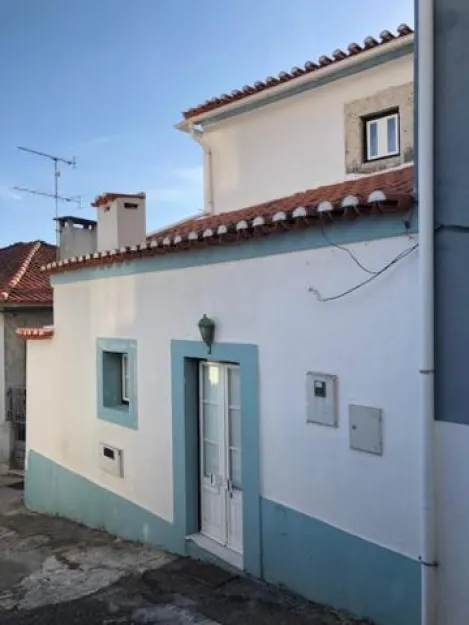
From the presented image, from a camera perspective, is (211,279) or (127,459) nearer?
(211,279)

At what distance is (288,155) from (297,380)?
620cm

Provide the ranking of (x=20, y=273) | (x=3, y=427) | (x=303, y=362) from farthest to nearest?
(x=20, y=273) < (x=3, y=427) < (x=303, y=362)

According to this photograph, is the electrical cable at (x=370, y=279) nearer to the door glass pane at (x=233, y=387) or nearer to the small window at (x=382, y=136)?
the door glass pane at (x=233, y=387)

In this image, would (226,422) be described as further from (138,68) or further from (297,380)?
(138,68)

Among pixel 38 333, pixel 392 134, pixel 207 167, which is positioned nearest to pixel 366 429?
pixel 392 134

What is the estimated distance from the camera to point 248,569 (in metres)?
6.98

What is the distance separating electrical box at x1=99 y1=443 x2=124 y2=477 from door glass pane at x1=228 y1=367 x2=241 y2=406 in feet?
9.79

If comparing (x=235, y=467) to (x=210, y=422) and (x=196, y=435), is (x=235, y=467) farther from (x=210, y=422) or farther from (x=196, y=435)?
(x=196, y=435)

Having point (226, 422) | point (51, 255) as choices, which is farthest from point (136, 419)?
point (51, 255)

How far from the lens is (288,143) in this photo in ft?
37.2

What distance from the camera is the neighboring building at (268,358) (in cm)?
537

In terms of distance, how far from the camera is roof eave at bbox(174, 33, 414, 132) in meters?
9.43

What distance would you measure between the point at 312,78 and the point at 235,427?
20.9 ft

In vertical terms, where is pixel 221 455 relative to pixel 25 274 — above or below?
below
